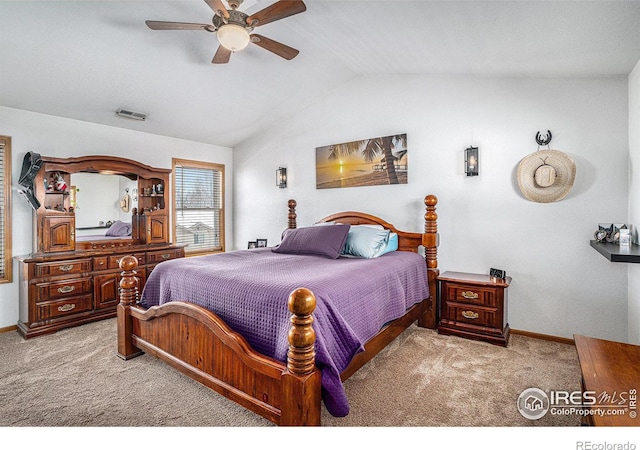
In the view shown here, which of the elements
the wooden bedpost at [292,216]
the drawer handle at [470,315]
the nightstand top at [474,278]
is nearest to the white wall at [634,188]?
the nightstand top at [474,278]

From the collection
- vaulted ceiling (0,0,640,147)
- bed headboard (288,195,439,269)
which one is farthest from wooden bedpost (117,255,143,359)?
bed headboard (288,195,439,269)

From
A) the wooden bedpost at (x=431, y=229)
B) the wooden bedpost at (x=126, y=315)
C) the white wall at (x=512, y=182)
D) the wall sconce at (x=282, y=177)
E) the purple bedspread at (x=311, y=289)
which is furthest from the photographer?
the wall sconce at (x=282, y=177)

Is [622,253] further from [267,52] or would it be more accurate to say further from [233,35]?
[267,52]

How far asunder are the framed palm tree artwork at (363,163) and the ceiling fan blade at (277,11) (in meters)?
2.09

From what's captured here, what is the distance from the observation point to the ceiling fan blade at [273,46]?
2.34m

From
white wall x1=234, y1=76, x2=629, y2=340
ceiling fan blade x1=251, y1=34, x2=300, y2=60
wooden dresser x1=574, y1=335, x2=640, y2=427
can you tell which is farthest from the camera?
white wall x1=234, y1=76, x2=629, y2=340

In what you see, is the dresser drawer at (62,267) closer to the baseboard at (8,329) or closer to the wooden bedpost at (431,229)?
the baseboard at (8,329)

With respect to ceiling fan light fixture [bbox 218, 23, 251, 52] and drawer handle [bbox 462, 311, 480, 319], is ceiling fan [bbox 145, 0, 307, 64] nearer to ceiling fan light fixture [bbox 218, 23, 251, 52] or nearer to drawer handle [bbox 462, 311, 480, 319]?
ceiling fan light fixture [bbox 218, 23, 251, 52]

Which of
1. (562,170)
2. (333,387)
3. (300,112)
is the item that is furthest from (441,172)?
(333,387)

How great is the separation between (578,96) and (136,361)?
4381 mm

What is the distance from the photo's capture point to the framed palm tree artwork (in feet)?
12.7

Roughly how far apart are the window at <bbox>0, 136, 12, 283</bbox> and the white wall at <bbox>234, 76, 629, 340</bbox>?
Result: 3.50 metres

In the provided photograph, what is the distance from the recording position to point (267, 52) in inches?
128

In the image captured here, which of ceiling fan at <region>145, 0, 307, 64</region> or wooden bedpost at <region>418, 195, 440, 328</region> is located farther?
wooden bedpost at <region>418, 195, 440, 328</region>
